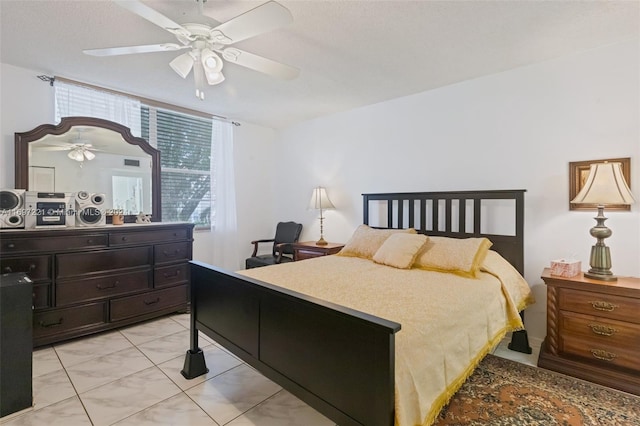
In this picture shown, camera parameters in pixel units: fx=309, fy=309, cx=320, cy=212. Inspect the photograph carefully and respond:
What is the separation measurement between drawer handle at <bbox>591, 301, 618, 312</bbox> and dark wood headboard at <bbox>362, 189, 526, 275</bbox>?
58 centimetres

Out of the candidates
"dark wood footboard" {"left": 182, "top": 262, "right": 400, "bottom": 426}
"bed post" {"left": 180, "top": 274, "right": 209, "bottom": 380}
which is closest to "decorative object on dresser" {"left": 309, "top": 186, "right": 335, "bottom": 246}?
"bed post" {"left": 180, "top": 274, "right": 209, "bottom": 380}

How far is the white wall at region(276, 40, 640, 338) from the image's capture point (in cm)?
235

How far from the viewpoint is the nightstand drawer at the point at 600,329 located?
6.51 ft

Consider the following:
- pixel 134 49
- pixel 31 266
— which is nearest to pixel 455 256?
pixel 134 49

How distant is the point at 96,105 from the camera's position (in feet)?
10.7

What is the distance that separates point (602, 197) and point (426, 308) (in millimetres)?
1602

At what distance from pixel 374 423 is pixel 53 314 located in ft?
9.31

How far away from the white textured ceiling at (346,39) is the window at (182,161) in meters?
0.58

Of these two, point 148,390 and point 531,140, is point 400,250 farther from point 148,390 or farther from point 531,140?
point 148,390

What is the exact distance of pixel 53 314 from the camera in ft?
8.51

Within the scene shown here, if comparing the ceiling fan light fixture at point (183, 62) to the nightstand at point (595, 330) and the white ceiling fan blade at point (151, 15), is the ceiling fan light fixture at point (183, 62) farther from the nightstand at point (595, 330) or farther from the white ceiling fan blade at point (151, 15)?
the nightstand at point (595, 330)

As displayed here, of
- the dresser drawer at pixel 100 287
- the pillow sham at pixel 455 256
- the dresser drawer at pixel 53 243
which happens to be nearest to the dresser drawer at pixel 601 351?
the pillow sham at pixel 455 256

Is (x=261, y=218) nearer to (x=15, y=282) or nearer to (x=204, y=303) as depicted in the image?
(x=204, y=303)

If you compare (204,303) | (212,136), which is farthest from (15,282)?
(212,136)
